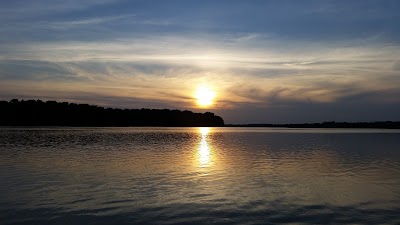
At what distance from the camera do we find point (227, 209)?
1936 cm

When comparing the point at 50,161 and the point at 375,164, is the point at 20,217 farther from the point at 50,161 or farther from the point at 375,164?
the point at 375,164

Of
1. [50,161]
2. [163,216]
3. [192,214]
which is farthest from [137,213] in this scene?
[50,161]

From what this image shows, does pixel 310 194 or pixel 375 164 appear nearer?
pixel 310 194

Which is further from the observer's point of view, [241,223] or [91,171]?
[91,171]

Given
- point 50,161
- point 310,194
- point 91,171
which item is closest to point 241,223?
point 310,194

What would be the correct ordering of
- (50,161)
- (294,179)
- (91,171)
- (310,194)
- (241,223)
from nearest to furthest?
(241,223)
(310,194)
(294,179)
(91,171)
(50,161)

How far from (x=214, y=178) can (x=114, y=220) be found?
1395 centimetres

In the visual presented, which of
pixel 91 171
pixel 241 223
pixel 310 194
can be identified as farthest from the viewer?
pixel 91 171

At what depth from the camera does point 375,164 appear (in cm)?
4097

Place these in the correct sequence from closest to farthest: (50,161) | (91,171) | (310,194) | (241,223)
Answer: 1. (241,223)
2. (310,194)
3. (91,171)
4. (50,161)

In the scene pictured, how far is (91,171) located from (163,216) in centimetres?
1688

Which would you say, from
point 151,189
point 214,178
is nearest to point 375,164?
point 214,178

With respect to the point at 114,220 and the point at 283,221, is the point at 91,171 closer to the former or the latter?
the point at 114,220

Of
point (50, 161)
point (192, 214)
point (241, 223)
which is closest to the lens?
point (241, 223)
